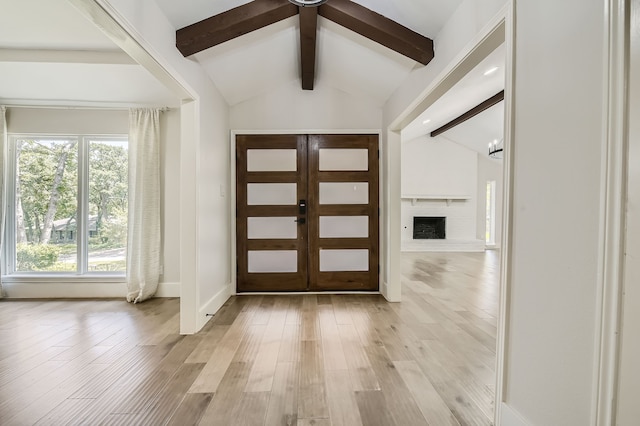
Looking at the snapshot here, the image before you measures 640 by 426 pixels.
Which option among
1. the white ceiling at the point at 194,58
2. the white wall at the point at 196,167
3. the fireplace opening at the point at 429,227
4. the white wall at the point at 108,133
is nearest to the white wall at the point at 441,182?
the fireplace opening at the point at 429,227

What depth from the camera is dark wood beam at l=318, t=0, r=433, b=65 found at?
2295mm

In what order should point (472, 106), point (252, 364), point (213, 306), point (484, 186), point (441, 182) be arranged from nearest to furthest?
point (252, 364)
point (213, 306)
point (472, 106)
point (441, 182)
point (484, 186)

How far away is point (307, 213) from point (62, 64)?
282cm

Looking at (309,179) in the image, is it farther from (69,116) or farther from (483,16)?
(69,116)

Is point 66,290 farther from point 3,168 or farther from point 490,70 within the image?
point 490,70

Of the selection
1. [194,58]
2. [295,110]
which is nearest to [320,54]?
[295,110]

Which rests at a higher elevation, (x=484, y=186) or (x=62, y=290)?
(x=484, y=186)

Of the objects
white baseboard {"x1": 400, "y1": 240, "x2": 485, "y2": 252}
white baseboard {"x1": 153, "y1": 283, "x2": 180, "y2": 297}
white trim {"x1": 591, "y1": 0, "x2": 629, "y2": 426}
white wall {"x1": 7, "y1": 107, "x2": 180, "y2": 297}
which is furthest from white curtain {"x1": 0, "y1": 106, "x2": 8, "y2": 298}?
white baseboard {"x1": 400, "y1": 240, "x2": 485, "y2": 252}

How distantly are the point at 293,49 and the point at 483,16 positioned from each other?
6.37 ft

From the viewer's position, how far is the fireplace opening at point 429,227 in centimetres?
823

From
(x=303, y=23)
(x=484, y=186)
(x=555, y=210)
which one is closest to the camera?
(x=555, y=210)

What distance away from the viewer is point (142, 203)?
3.46m

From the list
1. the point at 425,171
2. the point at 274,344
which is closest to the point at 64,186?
the point at 274,344

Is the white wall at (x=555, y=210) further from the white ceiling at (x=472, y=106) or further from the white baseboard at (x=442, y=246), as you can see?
the white baseboard at (x=442, y=246)
